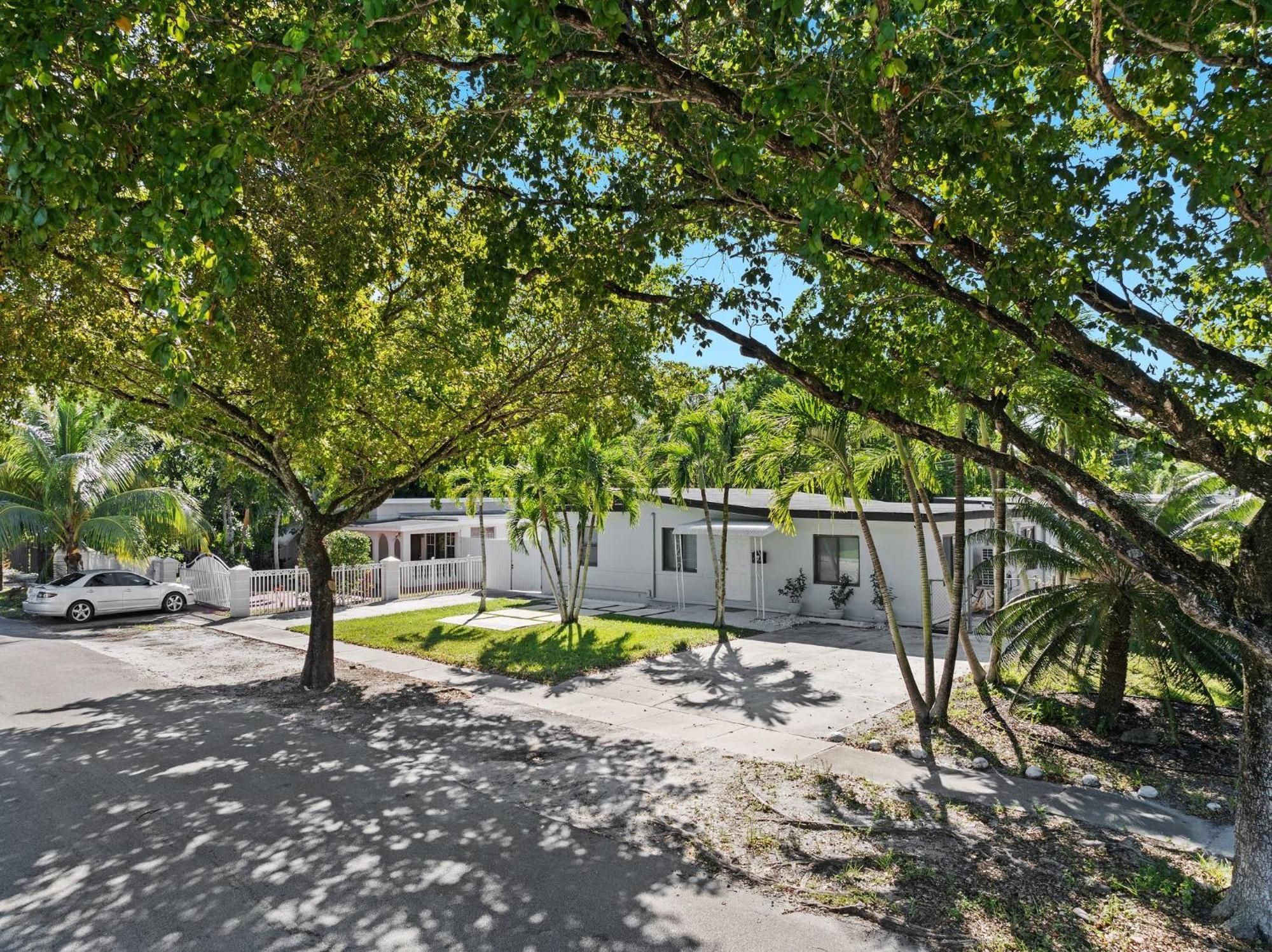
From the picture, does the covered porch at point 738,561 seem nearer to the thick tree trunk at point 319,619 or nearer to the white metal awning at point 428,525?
the white metal awning at point 428,525

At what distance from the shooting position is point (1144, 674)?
39.9 feet

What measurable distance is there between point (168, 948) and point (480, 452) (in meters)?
8.67

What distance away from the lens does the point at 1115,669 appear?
30.2 ft

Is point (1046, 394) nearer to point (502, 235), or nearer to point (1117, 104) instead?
point (1117, 104)

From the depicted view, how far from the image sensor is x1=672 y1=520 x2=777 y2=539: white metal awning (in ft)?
59.2

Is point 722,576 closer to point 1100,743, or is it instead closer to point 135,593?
point 1100,743

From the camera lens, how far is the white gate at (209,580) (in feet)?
71.9

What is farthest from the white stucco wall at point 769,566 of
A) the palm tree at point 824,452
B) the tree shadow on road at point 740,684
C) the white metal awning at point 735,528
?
the palm tree at point 824,452

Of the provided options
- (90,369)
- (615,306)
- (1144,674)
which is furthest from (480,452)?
(1144,674)

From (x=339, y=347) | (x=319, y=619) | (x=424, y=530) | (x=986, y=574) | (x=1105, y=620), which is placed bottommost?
(x=319, y=619)

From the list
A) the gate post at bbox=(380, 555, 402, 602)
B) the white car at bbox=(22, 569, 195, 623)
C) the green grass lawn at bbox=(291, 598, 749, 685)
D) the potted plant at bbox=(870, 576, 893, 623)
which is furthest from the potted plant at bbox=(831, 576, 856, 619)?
the white car at bbox=(22, 569, 195, 623)

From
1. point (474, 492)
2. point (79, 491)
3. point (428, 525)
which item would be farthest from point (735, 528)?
Answer: point (79, 491)

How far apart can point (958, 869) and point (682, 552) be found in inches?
606

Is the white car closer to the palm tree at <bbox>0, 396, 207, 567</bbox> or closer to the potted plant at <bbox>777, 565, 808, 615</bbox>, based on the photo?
the palm tree at <bbox>0, 396, 207, 567</bbox>
